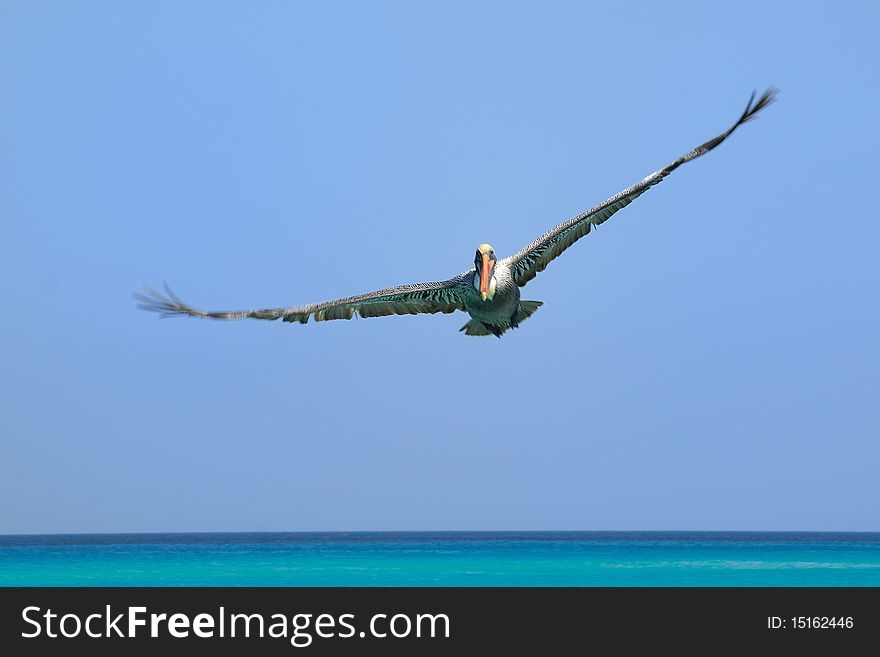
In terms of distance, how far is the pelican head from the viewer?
62.6ft

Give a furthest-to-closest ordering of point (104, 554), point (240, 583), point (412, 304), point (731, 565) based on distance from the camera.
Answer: point (104, 554), point (731, 565), point (240, 583), point (412, 304)

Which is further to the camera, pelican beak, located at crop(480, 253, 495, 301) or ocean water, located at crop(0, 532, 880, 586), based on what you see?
ocean water, located at crop(0, 532, 880, 586)

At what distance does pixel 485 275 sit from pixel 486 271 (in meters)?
0.07

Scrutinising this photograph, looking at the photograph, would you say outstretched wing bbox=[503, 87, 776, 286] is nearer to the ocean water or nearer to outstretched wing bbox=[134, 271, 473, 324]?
outstretched wing bbox=[134, 271, 473, 324]

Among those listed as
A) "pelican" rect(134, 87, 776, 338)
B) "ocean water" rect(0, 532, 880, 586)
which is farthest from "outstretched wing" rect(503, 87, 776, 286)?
"ocean water" rect(0, 532, 880, 586)

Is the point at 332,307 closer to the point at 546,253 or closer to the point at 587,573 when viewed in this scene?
the point at 546,253

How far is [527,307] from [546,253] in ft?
3.32

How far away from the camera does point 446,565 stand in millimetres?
94062

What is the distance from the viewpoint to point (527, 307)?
66.8 feet

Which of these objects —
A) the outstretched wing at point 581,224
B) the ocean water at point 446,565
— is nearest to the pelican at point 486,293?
the outstretched wing at point 581,224

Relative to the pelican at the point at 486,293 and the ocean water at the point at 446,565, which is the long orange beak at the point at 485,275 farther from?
the ocean water at the point at 446,565
